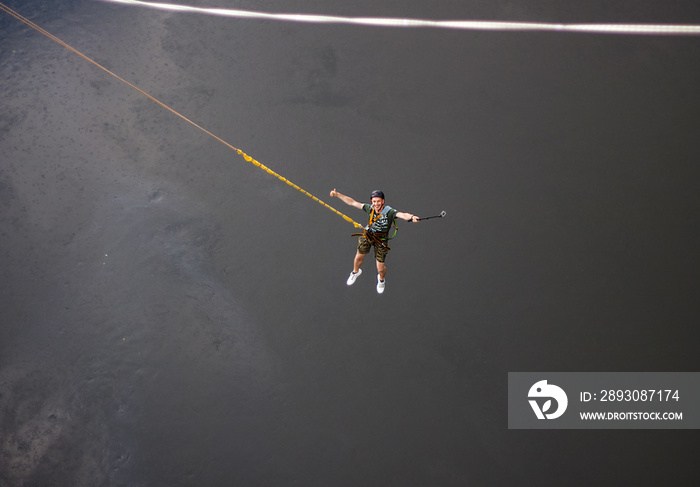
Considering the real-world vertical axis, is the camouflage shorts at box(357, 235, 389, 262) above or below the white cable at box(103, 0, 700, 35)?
below

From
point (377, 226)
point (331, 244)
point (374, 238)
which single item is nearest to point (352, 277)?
point (331, 244)

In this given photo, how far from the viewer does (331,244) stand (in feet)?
18.1

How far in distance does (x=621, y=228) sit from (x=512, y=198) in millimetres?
1290

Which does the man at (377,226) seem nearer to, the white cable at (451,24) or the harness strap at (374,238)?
the harness strap at (374,238)

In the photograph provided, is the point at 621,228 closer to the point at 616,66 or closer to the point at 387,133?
the point at 616,66

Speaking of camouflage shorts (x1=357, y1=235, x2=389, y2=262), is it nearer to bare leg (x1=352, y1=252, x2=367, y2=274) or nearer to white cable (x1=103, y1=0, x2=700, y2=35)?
bare leg (x1=352, y1=252, x2=367, y2=274)

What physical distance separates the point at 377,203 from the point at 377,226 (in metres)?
0.26

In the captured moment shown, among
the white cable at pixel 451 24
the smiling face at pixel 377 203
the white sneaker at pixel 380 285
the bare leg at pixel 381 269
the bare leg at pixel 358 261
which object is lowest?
the white sneaker at pixel 380 285

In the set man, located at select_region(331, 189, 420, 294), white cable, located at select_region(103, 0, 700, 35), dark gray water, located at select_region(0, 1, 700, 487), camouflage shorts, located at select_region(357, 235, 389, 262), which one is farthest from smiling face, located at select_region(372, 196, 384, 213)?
white cable, located at select_region(103, 0, 700, 35)

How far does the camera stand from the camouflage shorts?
16.5ft

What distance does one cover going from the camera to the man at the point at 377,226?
4750mm

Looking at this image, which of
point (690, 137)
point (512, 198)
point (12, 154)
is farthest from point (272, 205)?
point (690, 137)

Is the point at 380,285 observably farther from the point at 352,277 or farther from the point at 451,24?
the point at 451,24

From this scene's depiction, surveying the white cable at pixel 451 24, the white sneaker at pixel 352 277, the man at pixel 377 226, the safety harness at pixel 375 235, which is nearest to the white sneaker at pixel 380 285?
the man at pixel 377 226
